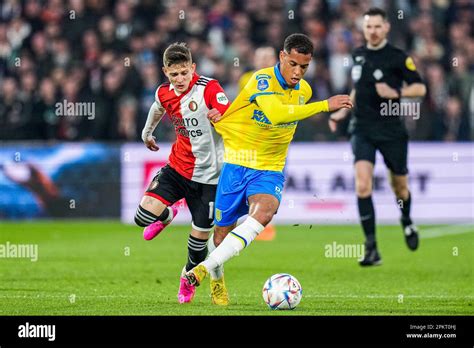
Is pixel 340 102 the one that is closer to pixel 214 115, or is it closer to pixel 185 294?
pixel 214 115

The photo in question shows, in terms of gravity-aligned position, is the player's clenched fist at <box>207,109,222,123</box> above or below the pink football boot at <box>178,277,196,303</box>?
above

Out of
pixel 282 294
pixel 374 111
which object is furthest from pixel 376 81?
pixel 282 294

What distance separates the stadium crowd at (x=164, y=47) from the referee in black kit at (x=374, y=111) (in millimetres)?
5887

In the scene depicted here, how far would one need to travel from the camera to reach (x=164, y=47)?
65.8ft

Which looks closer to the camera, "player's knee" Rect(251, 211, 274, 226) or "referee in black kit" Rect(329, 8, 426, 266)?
"player's knee" Rect(251, 211, 274, 226)

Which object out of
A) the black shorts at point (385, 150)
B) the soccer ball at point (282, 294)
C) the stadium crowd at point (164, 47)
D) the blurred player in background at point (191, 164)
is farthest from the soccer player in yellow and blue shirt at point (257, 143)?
the stadium crowd at point (164, 47)

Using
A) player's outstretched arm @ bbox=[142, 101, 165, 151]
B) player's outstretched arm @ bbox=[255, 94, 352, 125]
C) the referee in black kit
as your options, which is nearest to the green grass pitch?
the referee in black kit

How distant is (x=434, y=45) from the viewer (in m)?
20.6

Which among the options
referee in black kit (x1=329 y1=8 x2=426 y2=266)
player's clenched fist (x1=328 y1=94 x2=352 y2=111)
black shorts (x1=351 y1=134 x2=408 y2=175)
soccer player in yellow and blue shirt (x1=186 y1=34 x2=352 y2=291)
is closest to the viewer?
player's clenched fist (x1=328 y1=94 x2=352 y2=111)

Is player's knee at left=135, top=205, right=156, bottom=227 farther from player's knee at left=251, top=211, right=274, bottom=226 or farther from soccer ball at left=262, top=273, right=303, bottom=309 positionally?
soccer ball at left=262, top=273, right=303, bottom=309

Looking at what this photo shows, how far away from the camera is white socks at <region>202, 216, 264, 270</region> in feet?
28.8

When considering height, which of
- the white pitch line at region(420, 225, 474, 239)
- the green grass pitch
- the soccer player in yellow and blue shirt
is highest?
the soccer player in yellow and blue shirt

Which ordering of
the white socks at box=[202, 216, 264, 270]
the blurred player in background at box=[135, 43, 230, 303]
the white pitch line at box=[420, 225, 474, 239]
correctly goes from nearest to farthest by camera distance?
the white socks at box=[202, 216, 264, 270]
the blurred player in background at box=[135, 43, 230, 303]
the white pitch line at box=[420, 225, 474, 239]

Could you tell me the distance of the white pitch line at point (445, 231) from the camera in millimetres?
16906
